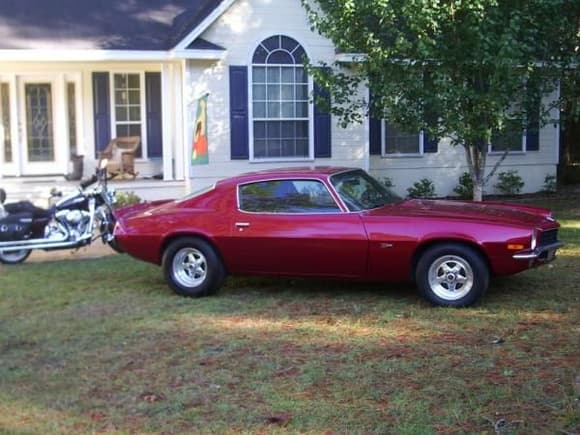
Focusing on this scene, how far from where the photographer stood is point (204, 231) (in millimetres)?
7984

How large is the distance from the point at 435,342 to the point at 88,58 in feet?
36.1

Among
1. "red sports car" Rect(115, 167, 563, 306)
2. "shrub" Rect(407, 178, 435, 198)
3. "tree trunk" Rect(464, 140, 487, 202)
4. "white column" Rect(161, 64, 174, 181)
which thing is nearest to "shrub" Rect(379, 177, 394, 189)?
"shrub" Rect(407, 178, 435, 198)

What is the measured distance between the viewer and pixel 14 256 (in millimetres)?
10719

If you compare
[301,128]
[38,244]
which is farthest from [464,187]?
[38,244]

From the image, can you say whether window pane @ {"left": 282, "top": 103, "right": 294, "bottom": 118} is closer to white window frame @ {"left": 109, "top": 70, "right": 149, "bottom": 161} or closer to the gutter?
the gutter

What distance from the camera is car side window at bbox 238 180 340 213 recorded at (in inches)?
306

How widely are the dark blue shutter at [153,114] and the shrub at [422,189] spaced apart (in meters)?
5.52

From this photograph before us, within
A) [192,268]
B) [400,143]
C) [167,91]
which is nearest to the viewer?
[192,268]

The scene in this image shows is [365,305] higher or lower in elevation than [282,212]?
lower

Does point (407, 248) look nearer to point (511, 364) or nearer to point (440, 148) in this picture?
point (511, 364)

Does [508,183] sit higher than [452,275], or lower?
higher

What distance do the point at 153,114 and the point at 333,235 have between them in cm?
1017

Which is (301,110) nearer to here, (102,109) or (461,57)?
(102,109)

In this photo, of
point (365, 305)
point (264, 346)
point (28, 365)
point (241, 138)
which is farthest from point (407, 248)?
point (241, 138)
